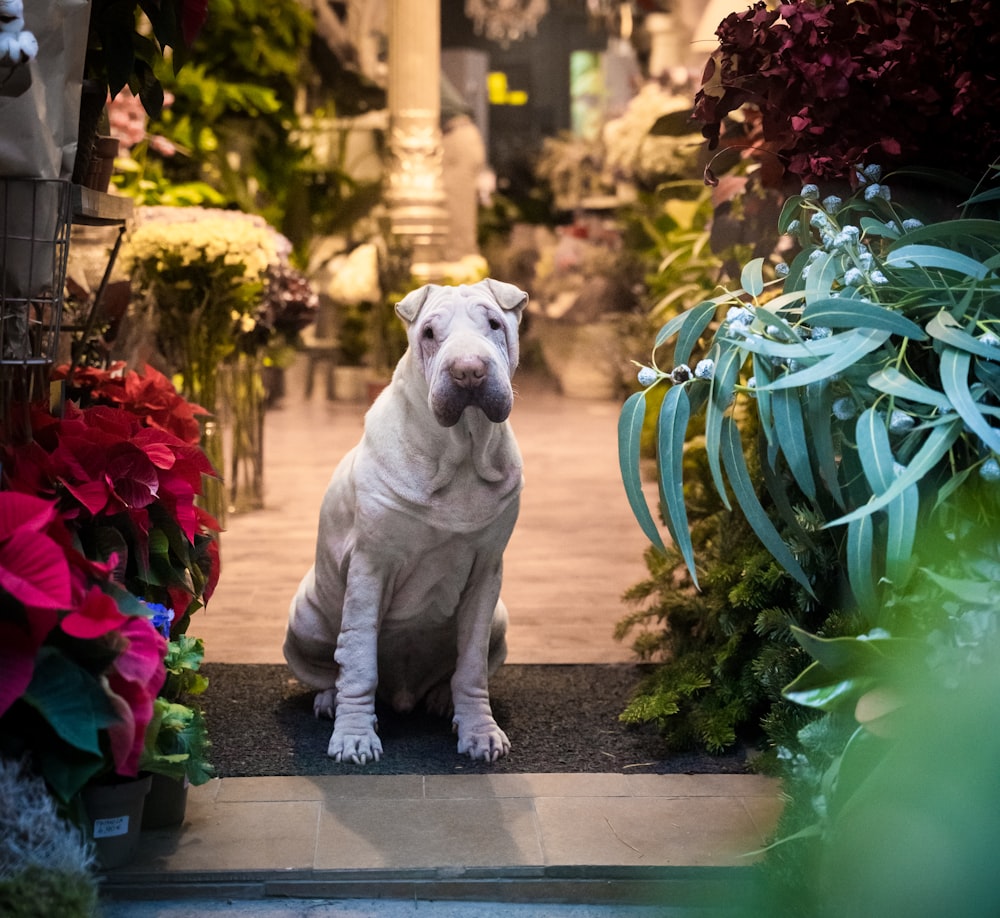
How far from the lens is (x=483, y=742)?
9.28 feet

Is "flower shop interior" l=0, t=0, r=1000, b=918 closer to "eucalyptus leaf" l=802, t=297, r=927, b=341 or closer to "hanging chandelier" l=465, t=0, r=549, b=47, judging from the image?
"eucalyptus leaf" l=802, t=297, r=927, b=341

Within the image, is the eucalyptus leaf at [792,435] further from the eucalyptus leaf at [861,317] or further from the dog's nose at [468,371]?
the dog's nose at [468,371]

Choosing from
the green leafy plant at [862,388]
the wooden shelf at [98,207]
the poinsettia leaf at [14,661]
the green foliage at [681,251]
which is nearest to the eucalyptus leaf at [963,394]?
the green leafy plant at [862,388]

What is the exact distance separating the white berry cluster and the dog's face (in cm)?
97

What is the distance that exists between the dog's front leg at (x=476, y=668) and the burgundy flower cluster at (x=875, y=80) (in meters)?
1.08

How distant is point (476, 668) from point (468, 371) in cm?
71

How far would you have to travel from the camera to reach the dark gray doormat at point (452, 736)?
2.79 meters

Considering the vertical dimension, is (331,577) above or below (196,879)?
above

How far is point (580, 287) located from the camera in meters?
9.98

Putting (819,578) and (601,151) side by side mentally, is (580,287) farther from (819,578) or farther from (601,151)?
(819,578)

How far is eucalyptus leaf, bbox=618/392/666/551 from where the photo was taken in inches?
86.5

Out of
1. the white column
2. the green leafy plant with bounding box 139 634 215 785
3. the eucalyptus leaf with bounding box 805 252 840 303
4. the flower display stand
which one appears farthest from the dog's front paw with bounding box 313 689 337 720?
the white column

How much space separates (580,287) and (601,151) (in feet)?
5.05

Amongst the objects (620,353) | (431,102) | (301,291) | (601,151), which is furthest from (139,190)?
(601,151)
